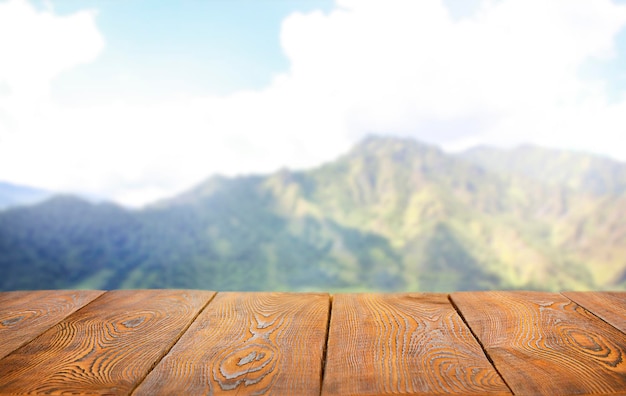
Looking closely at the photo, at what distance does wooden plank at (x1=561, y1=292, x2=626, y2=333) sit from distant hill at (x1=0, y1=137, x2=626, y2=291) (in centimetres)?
4936

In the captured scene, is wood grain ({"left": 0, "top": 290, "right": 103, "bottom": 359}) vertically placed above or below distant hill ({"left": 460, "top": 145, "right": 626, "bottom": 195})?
below

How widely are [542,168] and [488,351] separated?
263ft

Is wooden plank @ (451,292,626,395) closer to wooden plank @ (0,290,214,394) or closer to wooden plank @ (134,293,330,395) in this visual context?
wooden plank @ (134,293,330,395)

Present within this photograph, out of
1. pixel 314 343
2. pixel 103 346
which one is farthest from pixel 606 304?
pixel 103 346

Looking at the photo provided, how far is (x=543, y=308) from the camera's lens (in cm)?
129

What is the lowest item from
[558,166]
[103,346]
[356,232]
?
[356,232]

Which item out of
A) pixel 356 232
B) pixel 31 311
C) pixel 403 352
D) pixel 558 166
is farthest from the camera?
pixel 558 166

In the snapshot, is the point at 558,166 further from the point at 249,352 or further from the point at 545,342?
the point at 249,352

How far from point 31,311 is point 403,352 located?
3.32ft

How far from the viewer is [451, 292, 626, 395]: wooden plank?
35.2 inches

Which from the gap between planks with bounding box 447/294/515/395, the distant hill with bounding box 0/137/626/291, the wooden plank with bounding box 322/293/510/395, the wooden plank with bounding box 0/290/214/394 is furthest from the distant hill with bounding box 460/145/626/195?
the wooden plank with bounding box 0/290/214/394

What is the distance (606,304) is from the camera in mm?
1336

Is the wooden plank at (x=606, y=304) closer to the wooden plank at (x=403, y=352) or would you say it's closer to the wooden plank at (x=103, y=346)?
the wooden plank at (x=403, y=352)

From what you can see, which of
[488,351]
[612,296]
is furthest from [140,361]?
[612,296]
